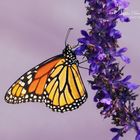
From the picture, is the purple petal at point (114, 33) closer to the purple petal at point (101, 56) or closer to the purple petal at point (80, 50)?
the purple petal at point (101, 56)

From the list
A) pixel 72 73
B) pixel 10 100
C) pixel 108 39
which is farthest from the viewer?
pixel 72 73

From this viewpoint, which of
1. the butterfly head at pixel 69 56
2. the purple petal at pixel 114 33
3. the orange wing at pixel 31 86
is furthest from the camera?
the butterfly head at pixel 69 56

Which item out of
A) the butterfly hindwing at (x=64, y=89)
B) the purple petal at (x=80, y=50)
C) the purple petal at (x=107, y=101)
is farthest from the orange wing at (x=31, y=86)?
the purple petal at (x=107, y=101)

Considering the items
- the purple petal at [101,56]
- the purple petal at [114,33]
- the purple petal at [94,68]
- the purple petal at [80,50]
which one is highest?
the purple petal at [80,50]

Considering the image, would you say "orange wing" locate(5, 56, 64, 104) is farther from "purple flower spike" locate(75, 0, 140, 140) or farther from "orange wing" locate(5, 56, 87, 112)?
"purple flower spike" locate(75, 0, 140, 140)

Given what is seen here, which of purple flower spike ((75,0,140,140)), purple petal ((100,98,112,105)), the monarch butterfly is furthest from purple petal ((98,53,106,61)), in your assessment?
the monarch butterfly

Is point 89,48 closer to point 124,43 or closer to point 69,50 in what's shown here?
point 69,50

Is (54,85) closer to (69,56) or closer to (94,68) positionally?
(69,56)

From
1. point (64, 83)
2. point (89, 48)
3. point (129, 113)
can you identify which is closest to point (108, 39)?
point (89, 48)

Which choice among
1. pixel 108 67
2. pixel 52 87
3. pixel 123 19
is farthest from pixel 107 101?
pixel 52 87
